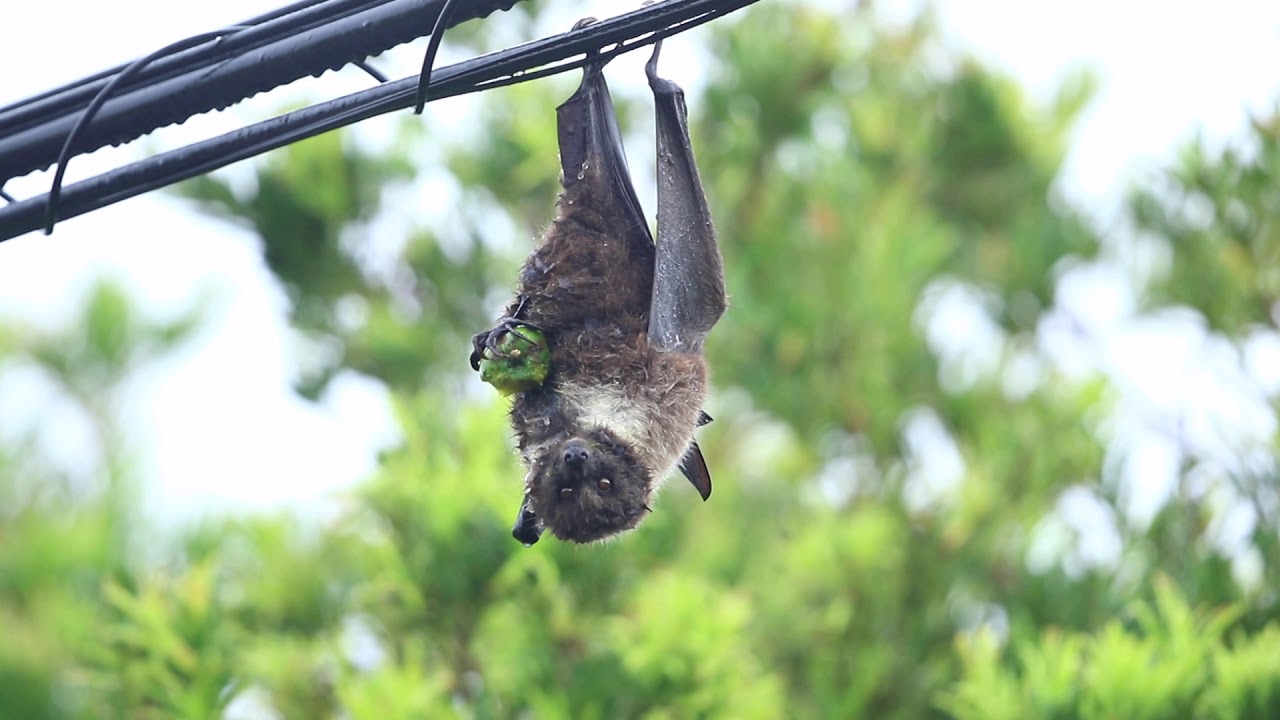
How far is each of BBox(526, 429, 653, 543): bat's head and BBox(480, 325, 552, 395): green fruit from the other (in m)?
0.30

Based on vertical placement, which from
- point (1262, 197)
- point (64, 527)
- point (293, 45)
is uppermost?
point (64, 527)

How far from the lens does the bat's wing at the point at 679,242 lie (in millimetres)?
5188

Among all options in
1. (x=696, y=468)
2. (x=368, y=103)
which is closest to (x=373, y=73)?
(x=368, y=103)

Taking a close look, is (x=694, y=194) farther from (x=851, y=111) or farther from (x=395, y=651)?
(x=851, y=111)

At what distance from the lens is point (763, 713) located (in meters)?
9.27

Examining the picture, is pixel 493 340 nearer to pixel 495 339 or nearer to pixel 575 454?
pixel 495 339

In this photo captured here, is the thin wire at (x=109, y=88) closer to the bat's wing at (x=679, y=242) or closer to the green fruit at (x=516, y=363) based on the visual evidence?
the green fruit at (x=516, y=363)

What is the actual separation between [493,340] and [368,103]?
3.49ft

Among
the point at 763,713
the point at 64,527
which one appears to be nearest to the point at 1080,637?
the point at 763,713

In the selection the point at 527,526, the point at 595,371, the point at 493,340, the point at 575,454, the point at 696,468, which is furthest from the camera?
the point at 696,468

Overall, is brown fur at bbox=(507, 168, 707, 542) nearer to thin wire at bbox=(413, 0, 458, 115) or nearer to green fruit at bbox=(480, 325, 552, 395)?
green fruit at bbox=(480, 325, 552, 395)

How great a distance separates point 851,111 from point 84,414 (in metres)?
8.11

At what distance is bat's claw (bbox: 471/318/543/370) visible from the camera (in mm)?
4859

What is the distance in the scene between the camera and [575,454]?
16.6ft
